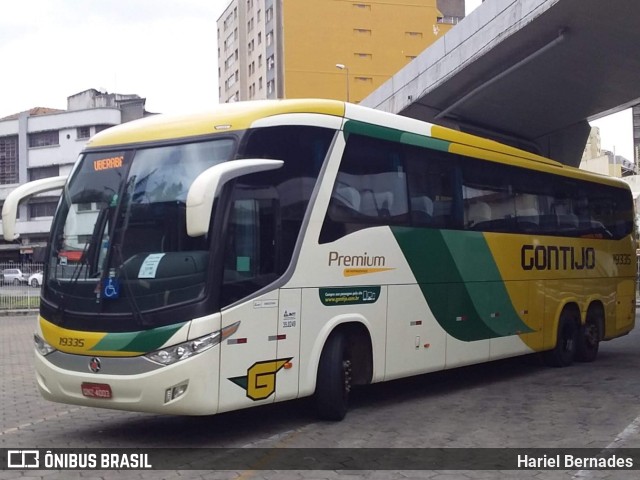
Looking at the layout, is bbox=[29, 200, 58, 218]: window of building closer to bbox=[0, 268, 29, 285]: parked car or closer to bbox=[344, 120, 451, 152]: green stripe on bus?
bbox=[0, 268, 29, 285]: parked car

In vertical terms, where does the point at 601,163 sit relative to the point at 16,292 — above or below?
above

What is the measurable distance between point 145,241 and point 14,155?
79218 mm

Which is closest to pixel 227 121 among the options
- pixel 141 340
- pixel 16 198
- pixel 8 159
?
pixel 141 340

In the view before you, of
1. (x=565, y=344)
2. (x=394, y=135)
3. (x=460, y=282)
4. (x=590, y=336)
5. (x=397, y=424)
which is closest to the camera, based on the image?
(x=397, y=424)

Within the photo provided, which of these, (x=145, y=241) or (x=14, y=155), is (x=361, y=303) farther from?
(x=14, y=155)

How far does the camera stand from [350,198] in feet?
31.7

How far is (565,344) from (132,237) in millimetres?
9062

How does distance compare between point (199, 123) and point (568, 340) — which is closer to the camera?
point (199, 123)

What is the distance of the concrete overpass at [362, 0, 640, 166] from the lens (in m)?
18.9

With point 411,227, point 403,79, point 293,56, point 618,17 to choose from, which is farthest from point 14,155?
point 411,227

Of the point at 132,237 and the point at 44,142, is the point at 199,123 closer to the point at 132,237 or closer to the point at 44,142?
the point at 132,237

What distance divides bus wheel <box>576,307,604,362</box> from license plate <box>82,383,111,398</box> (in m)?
9.74

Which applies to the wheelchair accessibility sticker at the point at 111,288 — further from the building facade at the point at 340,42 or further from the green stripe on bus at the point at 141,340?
the building facade at the point at 340,42

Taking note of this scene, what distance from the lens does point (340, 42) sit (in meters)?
78.4
